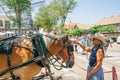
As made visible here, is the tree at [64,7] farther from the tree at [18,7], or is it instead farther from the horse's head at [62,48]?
the horse's head at [62,48]

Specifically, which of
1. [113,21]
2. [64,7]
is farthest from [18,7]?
[113,21]

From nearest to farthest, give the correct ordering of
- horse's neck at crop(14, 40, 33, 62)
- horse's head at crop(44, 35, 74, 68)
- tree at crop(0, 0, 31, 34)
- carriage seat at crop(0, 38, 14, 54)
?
carriage seat at crop(0, 38, 14, 54), horse's neck at crop(14, 40, 33, 62), horse's head at crop(44, 35, 74, 68), tree at crop(0, 0, 31, 34)

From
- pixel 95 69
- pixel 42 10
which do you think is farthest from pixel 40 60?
pixel 42 10

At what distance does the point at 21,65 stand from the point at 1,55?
0.49m

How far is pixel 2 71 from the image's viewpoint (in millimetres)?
5410

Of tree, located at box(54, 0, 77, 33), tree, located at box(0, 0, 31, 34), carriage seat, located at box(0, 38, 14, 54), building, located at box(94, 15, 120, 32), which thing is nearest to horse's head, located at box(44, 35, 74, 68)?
carriage seat, located at box(0, 38, 14, 54)

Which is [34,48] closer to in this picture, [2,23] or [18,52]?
[18,52]

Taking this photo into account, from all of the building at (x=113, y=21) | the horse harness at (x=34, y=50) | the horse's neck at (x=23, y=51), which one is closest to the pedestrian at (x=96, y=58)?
the horse harness at (x=34, y=50)

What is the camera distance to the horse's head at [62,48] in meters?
5.88

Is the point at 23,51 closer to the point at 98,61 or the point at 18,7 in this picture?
the point at 98,61

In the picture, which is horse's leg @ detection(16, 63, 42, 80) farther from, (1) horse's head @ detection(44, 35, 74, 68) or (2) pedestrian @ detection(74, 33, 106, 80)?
(2) pedestrian @ detection(74, 33, 106, 80)

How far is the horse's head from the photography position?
19.3ft

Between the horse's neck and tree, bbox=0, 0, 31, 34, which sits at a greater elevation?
tree, bbox=0, 0, 31, 34

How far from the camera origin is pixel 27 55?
560cm
